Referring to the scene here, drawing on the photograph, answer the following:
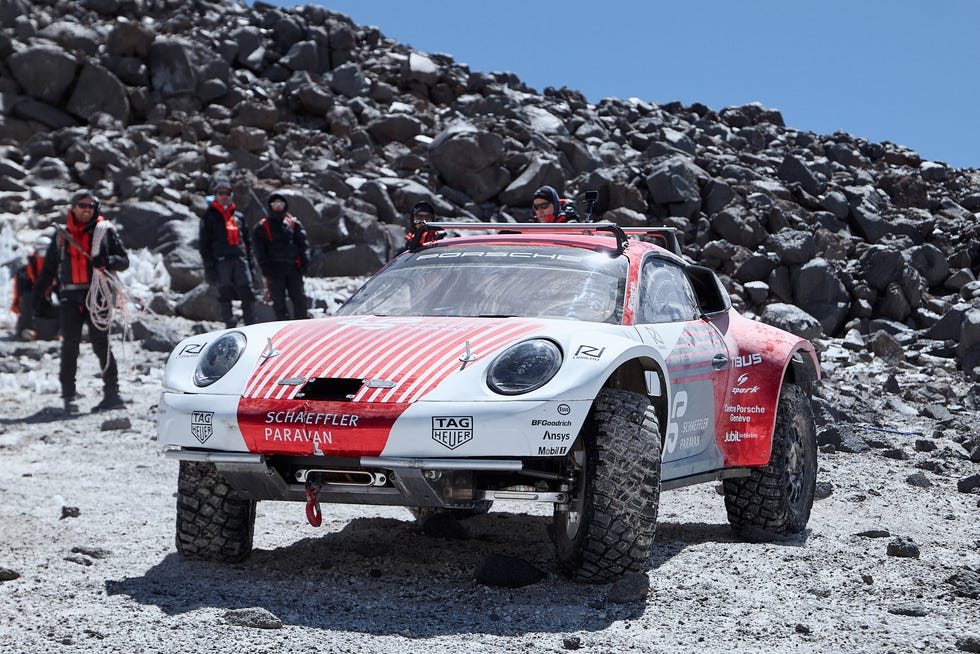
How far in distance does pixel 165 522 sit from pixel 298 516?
0.76 meters

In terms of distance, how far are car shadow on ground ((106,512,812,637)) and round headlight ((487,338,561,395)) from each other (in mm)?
839

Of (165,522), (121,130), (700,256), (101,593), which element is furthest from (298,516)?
(121,130)

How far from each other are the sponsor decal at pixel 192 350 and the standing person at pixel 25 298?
12.0m

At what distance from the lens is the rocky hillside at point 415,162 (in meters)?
26.5

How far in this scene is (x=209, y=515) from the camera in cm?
533

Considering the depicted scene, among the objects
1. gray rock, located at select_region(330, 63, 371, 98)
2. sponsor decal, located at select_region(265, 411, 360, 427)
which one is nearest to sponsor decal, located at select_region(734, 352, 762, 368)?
sponsor decal, located at select_region(265, 411, 360, 427)

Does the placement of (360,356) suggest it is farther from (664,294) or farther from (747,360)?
(747,360)

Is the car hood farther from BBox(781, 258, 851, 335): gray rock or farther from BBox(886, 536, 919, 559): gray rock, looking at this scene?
BBox(781, 258, 851, 335): gray rock

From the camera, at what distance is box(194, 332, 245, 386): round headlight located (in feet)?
17.1

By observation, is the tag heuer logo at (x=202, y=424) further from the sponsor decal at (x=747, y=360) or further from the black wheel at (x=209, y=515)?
the sponsor decal at (x=747, y=360)

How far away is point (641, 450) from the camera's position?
4.84 metres

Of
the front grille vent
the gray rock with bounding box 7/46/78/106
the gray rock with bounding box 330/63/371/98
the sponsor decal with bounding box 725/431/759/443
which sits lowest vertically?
the sponsor decal with bounding box 725/431/759/443

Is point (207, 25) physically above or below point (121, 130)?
above

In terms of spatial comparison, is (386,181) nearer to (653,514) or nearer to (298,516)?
(298,516)
